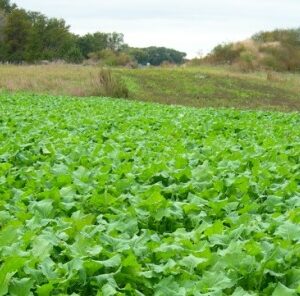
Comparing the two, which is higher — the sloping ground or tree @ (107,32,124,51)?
tree @ (107,32,124,51)

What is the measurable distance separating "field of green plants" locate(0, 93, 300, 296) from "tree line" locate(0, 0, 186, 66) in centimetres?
5284

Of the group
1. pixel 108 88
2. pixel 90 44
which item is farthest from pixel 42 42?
pixel 108 88

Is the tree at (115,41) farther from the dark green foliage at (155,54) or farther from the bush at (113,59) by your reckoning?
the bush at (113,59)

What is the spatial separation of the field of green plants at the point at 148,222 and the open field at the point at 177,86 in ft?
80.2

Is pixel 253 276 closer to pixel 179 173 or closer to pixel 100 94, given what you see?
pixel 179 173

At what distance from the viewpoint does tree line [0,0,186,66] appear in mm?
64188

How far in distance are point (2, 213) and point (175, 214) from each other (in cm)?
128

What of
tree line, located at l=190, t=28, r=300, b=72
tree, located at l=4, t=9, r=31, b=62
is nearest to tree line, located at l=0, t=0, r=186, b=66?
tree, located at l=4, t=9, r=31, b=62

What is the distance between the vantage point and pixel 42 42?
68375 mm

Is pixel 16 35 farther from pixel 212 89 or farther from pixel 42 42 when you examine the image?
pixel 212 89

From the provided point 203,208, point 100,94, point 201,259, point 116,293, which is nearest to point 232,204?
point 203,208

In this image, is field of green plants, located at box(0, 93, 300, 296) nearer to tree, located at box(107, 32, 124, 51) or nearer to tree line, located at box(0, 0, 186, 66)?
tree line, located at box(0, 0, 186, 66)

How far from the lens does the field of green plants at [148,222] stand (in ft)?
10.4

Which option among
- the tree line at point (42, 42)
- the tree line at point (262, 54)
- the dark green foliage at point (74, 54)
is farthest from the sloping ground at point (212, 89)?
the dark green foliage at point (74, 54)
